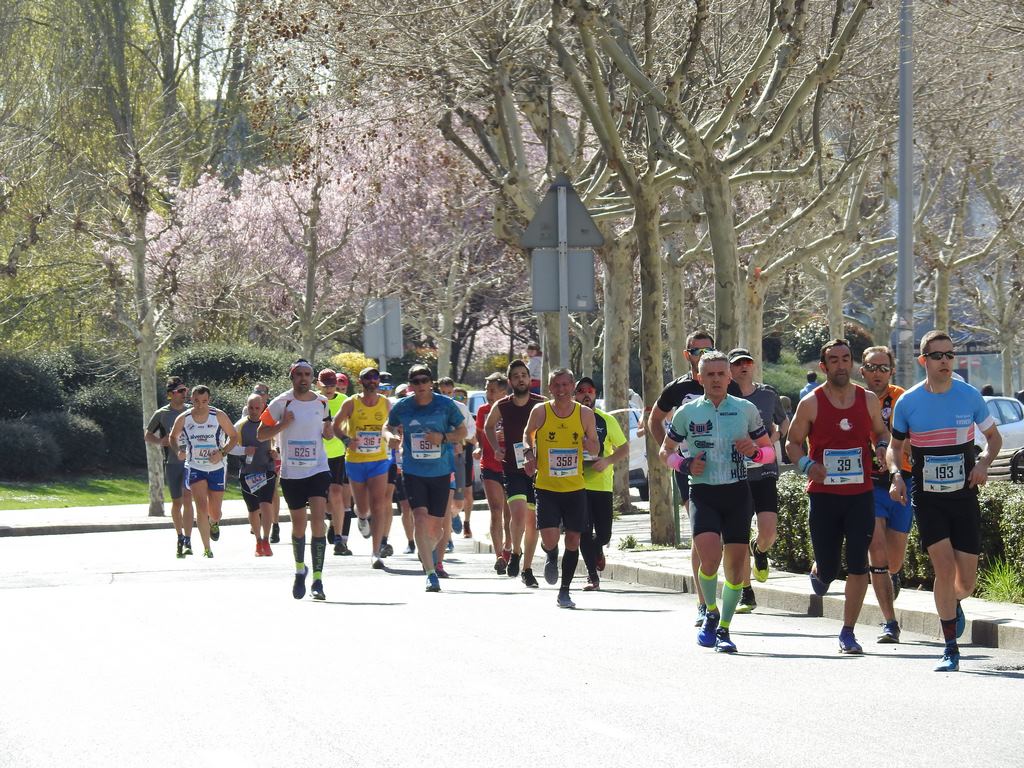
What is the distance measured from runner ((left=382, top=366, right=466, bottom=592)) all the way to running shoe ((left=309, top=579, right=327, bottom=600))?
2.88ft

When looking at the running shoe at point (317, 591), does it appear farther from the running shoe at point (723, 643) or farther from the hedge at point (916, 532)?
the running shoe at point (723, 643)

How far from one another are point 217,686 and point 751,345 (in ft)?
65.2

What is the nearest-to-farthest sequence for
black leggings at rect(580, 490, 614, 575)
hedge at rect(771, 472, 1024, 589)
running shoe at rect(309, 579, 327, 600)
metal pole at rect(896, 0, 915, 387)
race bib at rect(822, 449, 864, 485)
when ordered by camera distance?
race bib at rect(822, 449, 864, 485) < hedge at rect(771, 472, 1024, 589) < running shoe at rect(309, 579, 327, 600) < black leggings at rect(580, 490, 614, 575) < metal pole at rect(896, 0, 915, 387)

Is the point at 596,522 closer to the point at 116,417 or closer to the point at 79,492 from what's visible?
the point at 79,492

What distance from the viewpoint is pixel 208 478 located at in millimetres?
18328

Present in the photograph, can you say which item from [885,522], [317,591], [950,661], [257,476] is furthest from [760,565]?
[257,476]

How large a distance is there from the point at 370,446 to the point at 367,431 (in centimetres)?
14

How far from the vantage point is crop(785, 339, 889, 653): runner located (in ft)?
33.3

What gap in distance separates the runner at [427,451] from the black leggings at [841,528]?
433cm

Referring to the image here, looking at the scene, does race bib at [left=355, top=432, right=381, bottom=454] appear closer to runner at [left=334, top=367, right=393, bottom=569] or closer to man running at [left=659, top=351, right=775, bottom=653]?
runner at [left=334, top=367, right=393, bottom=569]

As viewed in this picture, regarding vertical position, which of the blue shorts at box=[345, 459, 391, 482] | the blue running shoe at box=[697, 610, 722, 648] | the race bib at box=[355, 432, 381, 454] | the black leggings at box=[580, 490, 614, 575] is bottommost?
the blue running shoe at box=[697, 610, 722, 648]

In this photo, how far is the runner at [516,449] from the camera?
14750 mm

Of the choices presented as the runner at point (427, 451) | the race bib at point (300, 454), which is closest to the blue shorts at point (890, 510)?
the runner at point (427, 451)

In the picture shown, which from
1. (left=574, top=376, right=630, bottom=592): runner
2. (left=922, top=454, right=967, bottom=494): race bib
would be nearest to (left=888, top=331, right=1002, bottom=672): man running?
(left=922, top=454, right=967, bottom=494): race bib
